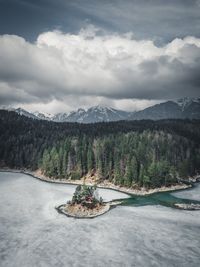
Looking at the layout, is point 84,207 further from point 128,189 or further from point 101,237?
point 128,189

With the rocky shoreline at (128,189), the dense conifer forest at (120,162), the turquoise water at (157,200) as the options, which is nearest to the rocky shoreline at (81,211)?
the turquoise water at (157,200)

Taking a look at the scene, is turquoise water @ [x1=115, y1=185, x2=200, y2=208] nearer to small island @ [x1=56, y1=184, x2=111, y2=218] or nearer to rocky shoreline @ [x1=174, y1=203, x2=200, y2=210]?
rocky shoreline @ [x1=174, y1=203, x2=200, y2=210]

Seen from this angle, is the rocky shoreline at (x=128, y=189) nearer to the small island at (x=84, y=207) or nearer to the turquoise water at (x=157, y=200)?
the turquoise water at (x=157, y=200)

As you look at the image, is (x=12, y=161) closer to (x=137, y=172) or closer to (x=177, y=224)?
(x=137, y=172)

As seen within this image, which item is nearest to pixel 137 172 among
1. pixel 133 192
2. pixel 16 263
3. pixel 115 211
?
pixel 133 192

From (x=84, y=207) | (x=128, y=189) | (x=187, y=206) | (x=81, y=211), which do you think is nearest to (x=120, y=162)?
(x=128, y=189)

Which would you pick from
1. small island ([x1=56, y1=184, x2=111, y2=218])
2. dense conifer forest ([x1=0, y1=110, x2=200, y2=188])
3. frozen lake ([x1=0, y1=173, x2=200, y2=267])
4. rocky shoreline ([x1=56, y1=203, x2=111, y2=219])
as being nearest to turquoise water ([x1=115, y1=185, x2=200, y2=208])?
frozen lake ([x1=0, y1=173, x2=200, y2=267])
